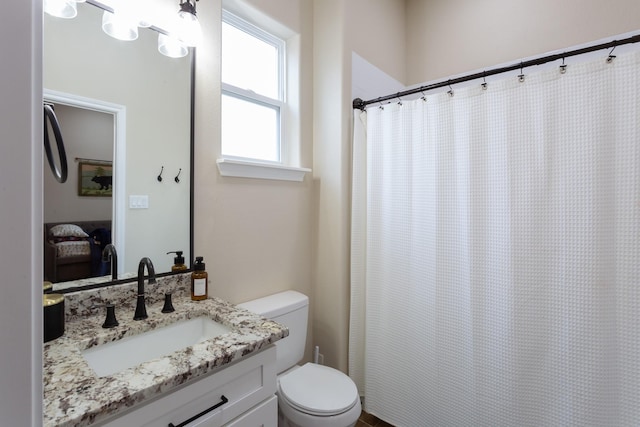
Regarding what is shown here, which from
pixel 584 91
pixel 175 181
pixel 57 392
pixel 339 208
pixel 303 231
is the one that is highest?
pixel 584 91

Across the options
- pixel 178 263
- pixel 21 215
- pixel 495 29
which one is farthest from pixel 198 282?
pixel 495 29

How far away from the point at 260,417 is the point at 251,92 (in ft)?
5.18

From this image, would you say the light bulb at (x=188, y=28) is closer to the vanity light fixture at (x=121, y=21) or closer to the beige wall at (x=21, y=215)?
the vanity light fixture at (x=121, y=21)

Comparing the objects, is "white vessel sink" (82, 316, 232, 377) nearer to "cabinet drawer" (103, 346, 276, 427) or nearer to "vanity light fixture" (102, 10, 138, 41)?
"cabinet drawer" (103, 346, 276, 427)

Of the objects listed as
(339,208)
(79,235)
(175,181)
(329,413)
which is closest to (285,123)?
(339,208)

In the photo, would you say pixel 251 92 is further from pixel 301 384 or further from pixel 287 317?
pixel 301 384

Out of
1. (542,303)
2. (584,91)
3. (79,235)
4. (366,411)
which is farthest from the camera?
(366,411)

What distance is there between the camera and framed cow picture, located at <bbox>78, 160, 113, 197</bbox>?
3.45 feet

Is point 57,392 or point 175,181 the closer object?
point 57,392

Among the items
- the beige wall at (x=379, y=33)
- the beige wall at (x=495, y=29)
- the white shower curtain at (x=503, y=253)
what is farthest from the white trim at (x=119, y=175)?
the beige wall at (x=495, y=29)

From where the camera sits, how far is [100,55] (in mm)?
1086

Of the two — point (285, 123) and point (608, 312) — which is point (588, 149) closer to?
point (608, 312)

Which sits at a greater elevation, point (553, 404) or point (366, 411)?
point (553, 404)

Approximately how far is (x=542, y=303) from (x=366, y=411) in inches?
47.6
